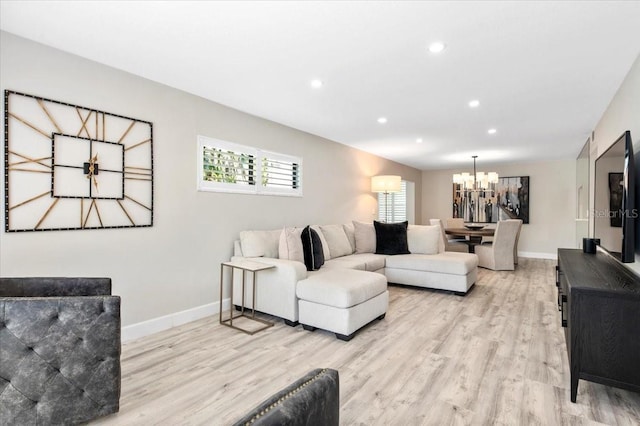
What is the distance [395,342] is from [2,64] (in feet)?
11.5

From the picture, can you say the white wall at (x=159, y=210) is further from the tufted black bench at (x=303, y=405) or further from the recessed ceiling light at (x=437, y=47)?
the tufted black bench at (x=303, y=405)

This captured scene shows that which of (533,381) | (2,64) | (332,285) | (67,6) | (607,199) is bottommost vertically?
(533,381)

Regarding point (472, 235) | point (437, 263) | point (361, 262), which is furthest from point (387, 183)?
point (361, 262)

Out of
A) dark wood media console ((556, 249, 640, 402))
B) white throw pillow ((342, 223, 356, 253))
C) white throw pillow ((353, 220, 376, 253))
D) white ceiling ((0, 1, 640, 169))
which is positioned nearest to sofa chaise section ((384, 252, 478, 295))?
white throw pillow ((353, 220, 376, 253))

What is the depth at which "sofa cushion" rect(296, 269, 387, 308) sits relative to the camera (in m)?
2.93

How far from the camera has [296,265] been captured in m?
3.23

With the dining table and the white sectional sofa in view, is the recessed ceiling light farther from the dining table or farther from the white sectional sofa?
the dining table

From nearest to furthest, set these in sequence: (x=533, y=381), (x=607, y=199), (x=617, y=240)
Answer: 1. (x=533, y=381)
2. (x=617, y=240)
3. (x=607, y=199)

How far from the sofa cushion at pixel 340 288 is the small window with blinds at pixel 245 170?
1419 millimetres

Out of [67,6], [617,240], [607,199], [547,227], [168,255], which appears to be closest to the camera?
[67,6]

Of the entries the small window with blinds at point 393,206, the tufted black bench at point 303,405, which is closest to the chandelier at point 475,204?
the small window with blinds at point 393,206

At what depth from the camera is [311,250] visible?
3.75 meters

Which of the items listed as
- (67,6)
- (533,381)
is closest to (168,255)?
(67,6)

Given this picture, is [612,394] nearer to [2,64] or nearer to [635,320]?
[635,320]
